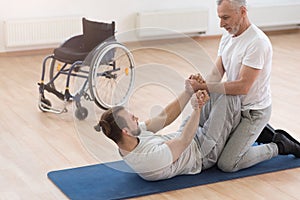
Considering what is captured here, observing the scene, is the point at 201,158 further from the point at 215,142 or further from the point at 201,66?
the point at 201,66

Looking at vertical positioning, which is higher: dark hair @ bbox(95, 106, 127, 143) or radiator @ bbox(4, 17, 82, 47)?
dark hair @ bbox(95, 106, 127, 143)

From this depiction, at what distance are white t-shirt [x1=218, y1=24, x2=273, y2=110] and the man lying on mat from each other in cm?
12

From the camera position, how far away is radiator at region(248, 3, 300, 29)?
7.64 metres

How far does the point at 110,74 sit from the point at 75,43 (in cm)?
68

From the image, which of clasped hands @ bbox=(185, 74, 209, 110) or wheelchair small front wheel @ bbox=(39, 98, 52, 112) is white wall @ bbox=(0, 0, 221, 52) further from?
clasped hands @ bbox=(185, 74, 209, 110)

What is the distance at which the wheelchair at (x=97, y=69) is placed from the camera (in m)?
4.07

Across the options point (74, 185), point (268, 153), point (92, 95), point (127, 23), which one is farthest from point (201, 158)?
point (127, 23)

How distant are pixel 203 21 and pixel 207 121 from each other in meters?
4.10

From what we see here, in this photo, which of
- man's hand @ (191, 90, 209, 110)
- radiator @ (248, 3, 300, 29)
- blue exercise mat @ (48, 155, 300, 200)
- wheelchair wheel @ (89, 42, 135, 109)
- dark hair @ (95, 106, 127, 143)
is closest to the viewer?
dark hair @ (95, 106, 127, 143)

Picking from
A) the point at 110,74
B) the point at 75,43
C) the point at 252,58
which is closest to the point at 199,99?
the point at 252,58

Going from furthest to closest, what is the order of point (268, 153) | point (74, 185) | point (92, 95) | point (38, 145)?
point (92, 95) → point (38, 145) → point (268, 153) → point (74, 185)

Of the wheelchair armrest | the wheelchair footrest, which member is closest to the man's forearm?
the wheelchair footrest

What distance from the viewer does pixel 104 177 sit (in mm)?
3332

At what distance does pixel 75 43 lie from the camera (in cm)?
471
